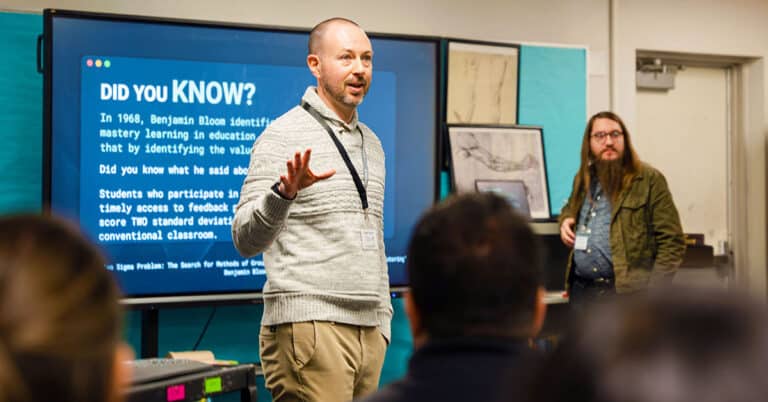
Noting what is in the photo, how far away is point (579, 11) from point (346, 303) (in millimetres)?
3022

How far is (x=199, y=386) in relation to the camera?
277cm

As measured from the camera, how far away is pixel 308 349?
2.50m

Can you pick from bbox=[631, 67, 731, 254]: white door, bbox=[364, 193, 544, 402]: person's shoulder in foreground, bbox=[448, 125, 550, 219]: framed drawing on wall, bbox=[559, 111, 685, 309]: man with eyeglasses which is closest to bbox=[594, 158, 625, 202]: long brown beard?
bbox=[559, 111, 685, 309]: man with eyeglasses

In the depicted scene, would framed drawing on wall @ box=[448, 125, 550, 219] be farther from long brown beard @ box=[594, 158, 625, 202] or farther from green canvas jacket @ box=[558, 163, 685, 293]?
green canvas jacket @ box=[558, 163, 685, 293]

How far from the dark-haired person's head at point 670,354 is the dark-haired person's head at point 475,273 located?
23.5 inches

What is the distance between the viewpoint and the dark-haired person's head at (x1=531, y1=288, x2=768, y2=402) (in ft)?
1.68

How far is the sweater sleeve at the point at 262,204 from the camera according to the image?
234 cm

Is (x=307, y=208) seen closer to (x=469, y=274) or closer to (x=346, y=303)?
(x=346, y=303)

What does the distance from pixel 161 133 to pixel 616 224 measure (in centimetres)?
205

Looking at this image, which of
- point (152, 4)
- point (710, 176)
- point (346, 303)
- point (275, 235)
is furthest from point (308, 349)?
point (710, 176)

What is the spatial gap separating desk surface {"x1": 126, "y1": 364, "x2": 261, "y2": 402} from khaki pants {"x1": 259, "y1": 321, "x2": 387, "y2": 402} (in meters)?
0.27

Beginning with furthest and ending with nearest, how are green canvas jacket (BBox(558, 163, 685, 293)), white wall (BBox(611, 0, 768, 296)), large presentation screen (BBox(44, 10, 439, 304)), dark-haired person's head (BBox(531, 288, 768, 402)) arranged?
white wall (BBox(611, 0, 768, 296)) → green canvas jacket (BBox(558, 163, 685, 293)) → large presentation screen (BBox(44, 10, 439, 304)) → dark-haired person's head (BBox(531, 288, 768, 402))

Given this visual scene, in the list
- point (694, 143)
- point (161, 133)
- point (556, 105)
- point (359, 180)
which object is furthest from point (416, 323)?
point (694, 143)

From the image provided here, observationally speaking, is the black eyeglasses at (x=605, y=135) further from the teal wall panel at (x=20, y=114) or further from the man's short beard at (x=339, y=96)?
the teal wall panel at (x=20, y=114)
